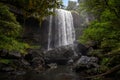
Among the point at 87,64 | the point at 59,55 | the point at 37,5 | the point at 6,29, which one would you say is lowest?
the point at 59,55

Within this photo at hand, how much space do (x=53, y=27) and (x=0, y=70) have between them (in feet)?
81.7

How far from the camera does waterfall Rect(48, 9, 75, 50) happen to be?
1907 inches

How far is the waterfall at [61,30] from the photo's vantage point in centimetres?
4844

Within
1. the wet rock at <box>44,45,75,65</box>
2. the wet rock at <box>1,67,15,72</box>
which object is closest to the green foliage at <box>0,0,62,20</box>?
the wet rock at <box>1,67,15,72</box>

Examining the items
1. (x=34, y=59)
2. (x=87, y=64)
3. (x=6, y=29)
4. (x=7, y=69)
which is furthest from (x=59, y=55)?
(x=6, y=29)

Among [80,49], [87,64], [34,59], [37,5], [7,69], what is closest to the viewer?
[37,5]

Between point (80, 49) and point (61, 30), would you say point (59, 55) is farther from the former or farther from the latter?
point (61, 30)

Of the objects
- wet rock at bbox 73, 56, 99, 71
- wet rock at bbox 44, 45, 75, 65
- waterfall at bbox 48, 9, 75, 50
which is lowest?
wet rock at bbox 44, 45, 75, 65

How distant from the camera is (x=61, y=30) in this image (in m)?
50.4

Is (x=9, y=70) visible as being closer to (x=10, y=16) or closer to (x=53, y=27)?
(x=10, y=16)

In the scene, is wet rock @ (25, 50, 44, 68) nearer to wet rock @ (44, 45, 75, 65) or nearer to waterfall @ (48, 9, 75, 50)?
wet rock @ (44, 45, 75, 65)

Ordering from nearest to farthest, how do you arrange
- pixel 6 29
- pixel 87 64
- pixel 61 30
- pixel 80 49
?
pixel 6 29
pixel 87 64
pixel 80 49
pixel 61 30

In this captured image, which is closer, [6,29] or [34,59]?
[6,29]

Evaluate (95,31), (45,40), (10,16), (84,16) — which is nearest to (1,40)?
(10,16)
